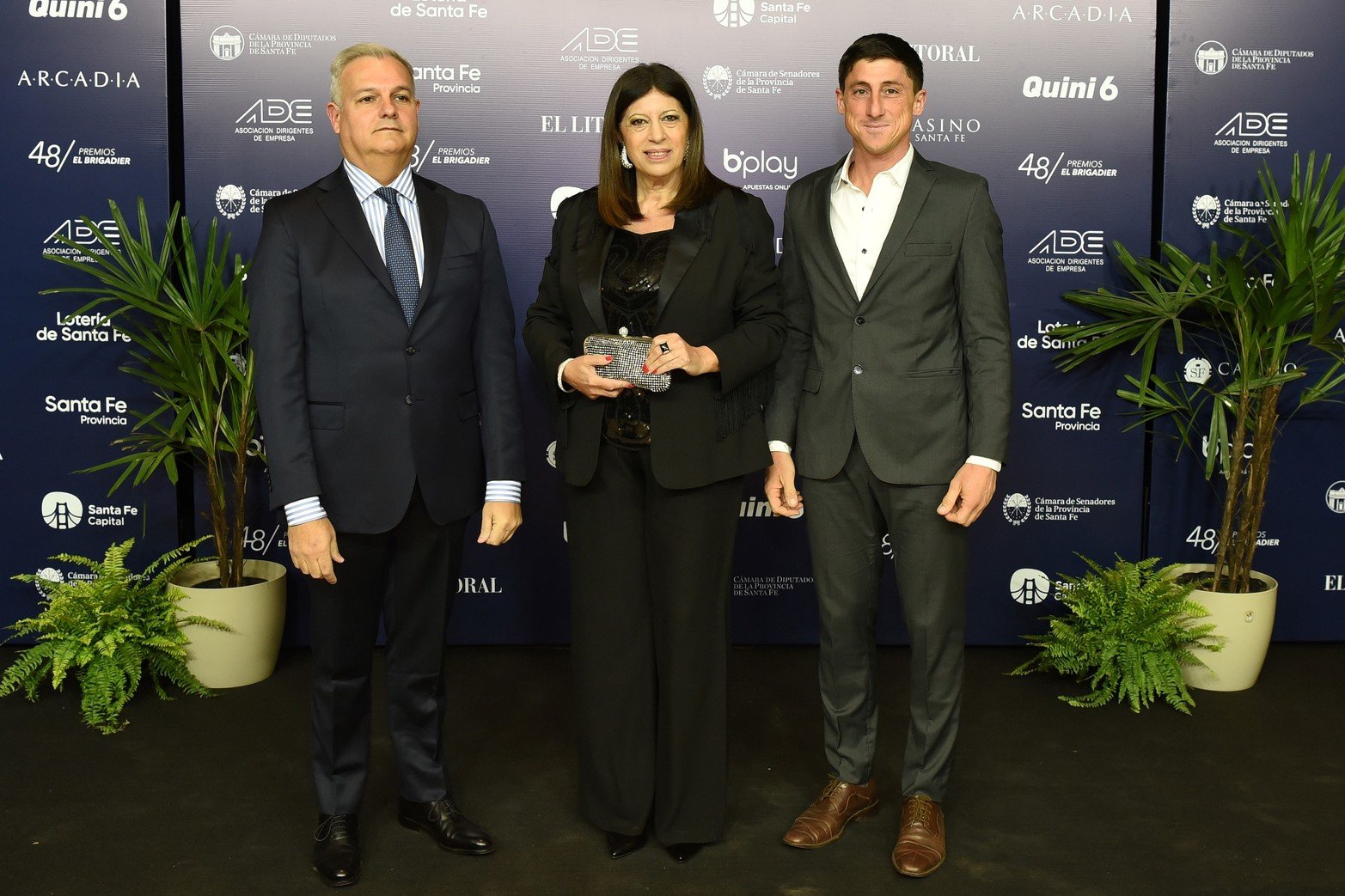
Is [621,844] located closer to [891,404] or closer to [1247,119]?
[891,404]

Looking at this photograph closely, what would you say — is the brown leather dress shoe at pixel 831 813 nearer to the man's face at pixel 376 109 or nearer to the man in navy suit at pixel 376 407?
the man in navy suit at pixel 376 407

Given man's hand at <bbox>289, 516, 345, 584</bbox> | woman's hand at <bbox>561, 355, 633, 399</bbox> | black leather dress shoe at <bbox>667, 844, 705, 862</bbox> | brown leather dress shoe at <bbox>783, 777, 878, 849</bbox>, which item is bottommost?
black leather dress shoe at <bbox>667, 844, 705, 862</bbox>

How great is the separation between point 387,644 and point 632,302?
3.37 ft

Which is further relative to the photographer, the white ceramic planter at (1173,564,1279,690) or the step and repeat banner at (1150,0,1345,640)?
the step and repeat banner at (1150,0,1345,640)

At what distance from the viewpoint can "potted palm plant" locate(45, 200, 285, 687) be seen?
12.7 feet

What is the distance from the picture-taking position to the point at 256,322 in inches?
102

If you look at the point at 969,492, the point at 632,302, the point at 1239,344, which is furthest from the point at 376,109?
the point at 1239,344

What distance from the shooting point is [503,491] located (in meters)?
2.81

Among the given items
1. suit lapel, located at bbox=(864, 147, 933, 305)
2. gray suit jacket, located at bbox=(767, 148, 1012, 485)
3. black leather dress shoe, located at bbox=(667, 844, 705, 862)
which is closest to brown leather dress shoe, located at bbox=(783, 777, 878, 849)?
black leather dress shoe, located at bbox=(667, 844, 705, 862)

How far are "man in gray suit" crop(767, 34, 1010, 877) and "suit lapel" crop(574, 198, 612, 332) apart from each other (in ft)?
1.61

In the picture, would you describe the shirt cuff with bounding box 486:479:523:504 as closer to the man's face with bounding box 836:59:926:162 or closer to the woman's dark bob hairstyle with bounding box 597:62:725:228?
the woman's dark bob hairstyle with bounding box 597:62:725:228

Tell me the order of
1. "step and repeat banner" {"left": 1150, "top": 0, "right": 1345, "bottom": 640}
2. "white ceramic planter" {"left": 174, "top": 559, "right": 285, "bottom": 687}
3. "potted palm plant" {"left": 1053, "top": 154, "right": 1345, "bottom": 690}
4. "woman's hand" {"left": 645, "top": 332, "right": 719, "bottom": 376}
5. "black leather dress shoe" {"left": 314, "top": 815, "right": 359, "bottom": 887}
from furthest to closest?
"step and repeat banner" {"left": 1150, "top": 0, "right": 1345, "bottom": 640} < "white ceramic planter" {"left": 174, "top": 559, "right": 285, "bottom": 687} < "potted palm plant" {"left": 1053, "top": 154, "right": 1345, "bottom": 690} < "black leather dress shoe" {"left": 314, "top": 815, "right": 359, "bottom": 887} < "woman's hand" {"left": 645, "top": 332, "right": 719, "bottom": 376}

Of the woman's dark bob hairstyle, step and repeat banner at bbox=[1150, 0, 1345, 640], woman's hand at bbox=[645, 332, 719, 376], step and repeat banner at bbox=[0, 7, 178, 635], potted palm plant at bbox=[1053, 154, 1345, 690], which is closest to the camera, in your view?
woman's hand at bbox=[645, 332, 719, 376]

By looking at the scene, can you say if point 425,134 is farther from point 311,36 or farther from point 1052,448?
point 1052,448
